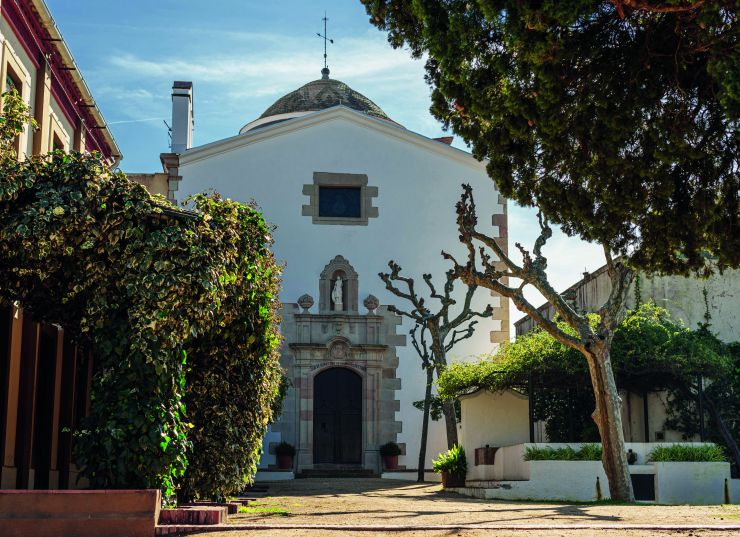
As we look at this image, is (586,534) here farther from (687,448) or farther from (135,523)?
(687,448)

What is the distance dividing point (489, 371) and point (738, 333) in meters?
6.07

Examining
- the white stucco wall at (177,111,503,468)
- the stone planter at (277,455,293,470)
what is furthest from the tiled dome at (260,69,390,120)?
the stone planter at (277,455,293,470)

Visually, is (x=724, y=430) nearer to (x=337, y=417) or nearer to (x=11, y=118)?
(x=337, y=417)

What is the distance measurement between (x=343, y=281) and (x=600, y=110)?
1789 cm

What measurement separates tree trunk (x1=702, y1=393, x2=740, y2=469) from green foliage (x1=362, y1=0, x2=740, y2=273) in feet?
30.8

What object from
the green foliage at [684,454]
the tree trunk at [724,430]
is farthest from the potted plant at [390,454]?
the green foliage at [684,454]

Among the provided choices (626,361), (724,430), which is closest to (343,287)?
(626,361)

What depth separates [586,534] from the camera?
8336 millimetres

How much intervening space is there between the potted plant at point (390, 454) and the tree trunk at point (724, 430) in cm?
860

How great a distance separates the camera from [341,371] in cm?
2648

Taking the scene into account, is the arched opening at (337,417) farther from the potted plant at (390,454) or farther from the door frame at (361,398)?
the potted plant at (390,454)

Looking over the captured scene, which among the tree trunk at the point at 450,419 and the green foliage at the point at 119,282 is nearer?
the green foliage at the point at 119,282

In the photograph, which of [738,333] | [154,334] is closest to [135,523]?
[154,334]

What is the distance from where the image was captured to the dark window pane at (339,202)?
2703cm
